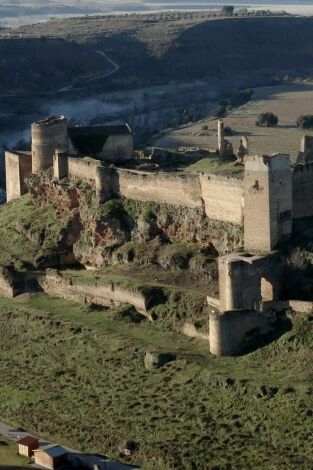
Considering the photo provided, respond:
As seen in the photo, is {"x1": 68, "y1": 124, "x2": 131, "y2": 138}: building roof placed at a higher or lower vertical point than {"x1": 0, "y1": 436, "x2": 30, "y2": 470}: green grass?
higher

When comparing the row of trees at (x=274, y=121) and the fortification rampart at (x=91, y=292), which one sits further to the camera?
the row of trees at (x=274, y=121)

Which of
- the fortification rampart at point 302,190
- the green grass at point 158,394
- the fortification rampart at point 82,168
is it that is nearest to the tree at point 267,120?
the fortification rampart at point 82,168

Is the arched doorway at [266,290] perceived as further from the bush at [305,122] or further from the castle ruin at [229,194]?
the bush at [305,122]

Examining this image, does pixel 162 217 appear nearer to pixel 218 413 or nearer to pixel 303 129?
pixel 218 413

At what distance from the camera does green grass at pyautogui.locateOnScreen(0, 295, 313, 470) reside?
22078 mm

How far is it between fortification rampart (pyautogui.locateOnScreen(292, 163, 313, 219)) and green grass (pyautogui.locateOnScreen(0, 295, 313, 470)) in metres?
3.96

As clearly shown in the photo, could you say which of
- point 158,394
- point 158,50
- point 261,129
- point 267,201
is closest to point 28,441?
point 158,394

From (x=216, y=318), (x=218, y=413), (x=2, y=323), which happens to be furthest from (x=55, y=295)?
(x=218, y=413)

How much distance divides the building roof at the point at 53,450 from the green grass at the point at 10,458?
0.38m

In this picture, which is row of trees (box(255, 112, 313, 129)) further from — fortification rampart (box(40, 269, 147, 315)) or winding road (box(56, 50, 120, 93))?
fortification rampart (box(40, 269, 147, 315))

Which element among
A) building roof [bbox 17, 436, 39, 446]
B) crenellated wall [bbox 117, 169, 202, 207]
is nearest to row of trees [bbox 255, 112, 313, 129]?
crenellated wall [bbox 117, 169, 202, 207]

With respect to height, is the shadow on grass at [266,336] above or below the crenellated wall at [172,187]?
below

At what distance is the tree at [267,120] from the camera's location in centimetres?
5584

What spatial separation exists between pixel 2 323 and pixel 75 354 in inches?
128
